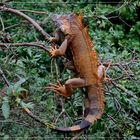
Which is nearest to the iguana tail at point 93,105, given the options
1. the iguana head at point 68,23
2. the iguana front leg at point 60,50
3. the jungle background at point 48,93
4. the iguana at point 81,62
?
the iguana at point 81,62

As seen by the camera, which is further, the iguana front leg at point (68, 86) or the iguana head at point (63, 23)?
the iguana head at point (63, 23)

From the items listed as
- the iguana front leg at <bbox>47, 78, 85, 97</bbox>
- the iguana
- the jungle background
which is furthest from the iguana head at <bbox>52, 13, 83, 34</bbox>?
the iguana front leg at <bbox>47, 78, 85, 97</bbox>

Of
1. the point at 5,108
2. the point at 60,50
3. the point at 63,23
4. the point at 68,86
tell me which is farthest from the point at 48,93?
the point at 5,108

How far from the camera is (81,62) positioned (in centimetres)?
361

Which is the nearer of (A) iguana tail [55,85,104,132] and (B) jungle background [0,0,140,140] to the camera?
(B) jungle background [0,0,140,140]

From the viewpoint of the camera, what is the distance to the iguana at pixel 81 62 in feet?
11.5

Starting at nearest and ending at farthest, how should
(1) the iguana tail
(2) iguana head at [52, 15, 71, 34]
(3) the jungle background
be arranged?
1. (3) the jungle background
2. (1) the iguana tail
3. (2) iguana head at [52, 15, 71, 34]

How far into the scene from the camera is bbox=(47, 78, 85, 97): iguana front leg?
139 inches

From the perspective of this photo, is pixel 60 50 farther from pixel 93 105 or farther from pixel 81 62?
pixel 93 105

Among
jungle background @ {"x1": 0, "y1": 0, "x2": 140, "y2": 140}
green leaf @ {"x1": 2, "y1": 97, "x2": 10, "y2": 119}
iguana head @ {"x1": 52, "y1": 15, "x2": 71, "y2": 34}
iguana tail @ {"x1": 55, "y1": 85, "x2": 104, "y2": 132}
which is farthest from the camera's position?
iguana head @ {"x1": 52, "y1": 15, "x2": 71, "y2": 34}

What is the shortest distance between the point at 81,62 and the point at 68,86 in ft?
0.67

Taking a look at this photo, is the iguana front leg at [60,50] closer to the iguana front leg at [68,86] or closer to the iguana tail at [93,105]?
the iguana front leg at [68,86]

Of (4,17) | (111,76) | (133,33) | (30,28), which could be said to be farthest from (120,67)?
(133,33)

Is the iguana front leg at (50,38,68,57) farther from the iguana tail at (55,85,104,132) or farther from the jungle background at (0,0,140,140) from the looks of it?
the iguana tail at (55,85,104,132)
